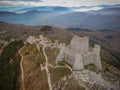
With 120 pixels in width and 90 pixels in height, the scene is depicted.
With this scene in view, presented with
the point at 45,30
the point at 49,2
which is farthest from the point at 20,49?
the point at 45,30

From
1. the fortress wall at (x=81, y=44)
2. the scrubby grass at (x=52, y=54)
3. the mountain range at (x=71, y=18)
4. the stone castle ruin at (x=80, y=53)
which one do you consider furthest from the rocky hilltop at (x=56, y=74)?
the mountain range at (x=71, y=18)

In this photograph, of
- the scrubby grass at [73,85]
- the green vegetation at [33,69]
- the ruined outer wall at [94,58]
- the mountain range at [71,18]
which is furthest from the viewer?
the mountain range at [71,18]

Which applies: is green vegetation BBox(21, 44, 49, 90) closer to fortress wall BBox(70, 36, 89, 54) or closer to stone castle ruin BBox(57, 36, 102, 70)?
stone castle ruin BBox(57, 36, 102, 70)

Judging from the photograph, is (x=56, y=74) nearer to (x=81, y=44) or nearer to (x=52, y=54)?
(x=81, y=44)

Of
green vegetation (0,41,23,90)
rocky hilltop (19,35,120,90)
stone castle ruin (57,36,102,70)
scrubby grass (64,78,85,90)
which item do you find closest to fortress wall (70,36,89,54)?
stone castle ruin (57,36,102,70)

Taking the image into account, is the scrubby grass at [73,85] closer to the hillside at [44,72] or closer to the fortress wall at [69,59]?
the hillside at [44,72]

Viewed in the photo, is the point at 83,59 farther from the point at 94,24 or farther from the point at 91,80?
the point at 94,24
